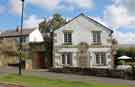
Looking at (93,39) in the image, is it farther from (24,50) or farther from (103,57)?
(24,50)

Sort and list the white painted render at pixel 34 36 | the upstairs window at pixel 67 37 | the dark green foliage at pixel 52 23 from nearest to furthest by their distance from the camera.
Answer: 1. the upstairs window at pixel 67 37
2. the white painted render at pixel 34 36
3. the dark green foliage at pixel 52 23

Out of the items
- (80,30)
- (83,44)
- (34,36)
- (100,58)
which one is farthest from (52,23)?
(100,58)

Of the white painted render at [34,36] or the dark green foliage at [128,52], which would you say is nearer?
the dark green foliage at [128,52]

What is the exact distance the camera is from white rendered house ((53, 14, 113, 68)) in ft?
135

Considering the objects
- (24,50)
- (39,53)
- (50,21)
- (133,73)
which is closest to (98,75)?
(133,73)

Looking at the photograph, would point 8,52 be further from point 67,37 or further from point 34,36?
point 34,36

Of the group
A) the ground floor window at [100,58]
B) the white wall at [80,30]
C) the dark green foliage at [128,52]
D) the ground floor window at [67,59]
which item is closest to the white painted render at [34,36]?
the white wall at [80,30]

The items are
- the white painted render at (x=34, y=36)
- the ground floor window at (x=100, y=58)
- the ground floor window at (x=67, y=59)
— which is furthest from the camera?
the white painted render at (x=34, y=36)

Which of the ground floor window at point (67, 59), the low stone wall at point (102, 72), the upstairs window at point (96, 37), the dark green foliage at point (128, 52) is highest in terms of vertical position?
the upstairs window at point (96, 37)

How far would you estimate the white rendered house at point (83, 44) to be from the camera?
135 feet

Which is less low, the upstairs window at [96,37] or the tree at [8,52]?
the upstairs window at [96,37]

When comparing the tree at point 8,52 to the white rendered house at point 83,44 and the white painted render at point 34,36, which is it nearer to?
the white painted render at point 34,36

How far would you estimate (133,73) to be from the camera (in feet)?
90.8

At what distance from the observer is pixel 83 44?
137ft
